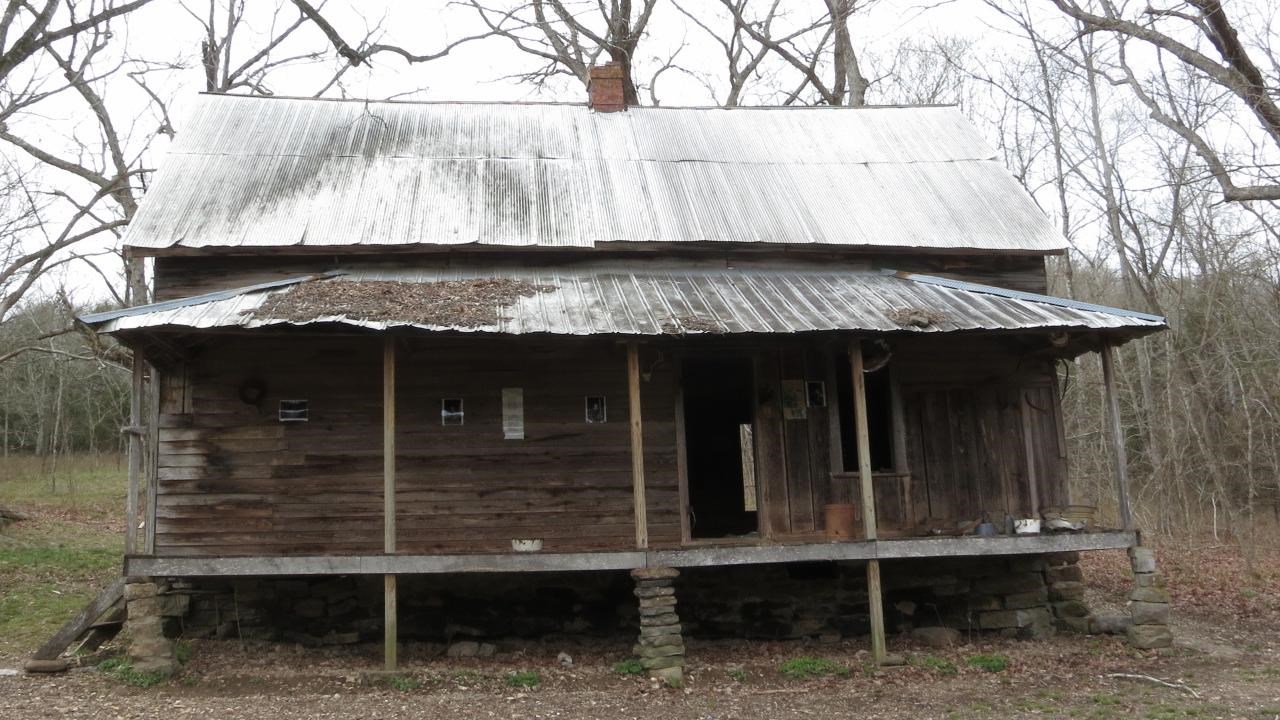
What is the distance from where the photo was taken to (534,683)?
9.74 m

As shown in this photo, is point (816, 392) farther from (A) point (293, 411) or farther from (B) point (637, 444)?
(A) point (293, 411)

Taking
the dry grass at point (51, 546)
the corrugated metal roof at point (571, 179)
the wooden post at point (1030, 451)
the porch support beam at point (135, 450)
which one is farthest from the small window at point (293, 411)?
the wooden post at point (1030, 451)

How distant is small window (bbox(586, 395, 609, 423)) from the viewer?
11.8 meters

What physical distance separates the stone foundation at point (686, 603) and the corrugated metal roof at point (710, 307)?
343cm

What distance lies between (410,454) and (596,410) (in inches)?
88.3

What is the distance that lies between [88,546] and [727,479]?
1211 cm

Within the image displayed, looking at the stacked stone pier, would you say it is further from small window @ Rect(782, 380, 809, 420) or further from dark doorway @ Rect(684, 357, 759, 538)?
dark doorway @ Rect(684, 357, 759, 538)

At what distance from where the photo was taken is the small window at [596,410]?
11.8 m

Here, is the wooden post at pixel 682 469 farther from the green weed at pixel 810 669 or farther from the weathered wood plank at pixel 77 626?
the weathered wood plank at pixel 77 626

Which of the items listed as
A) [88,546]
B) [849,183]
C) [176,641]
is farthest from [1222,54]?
[88,546]

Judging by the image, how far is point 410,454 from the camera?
11.6m

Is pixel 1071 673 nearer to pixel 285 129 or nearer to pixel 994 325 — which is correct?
pixel 994 325

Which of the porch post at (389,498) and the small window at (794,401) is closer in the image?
the porch post at (389,498)

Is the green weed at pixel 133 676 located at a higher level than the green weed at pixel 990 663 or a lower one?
higher
